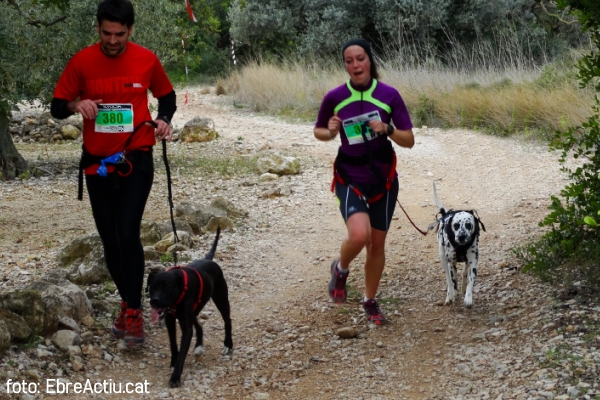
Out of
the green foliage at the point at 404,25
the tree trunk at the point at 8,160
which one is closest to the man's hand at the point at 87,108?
the tree trunk at the point at 8,160

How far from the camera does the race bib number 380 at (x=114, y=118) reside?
16.5 ft

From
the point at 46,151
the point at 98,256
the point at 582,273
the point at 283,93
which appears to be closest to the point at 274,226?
the point at 98,256

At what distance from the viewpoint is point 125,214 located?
5.14 m

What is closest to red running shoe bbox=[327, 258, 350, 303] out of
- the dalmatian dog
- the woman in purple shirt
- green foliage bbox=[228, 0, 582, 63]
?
the woman in purple shirt

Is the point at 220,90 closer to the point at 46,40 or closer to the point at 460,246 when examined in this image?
the point at 46,40

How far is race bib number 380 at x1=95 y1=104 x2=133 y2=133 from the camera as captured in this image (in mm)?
5039

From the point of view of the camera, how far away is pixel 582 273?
5.92 m

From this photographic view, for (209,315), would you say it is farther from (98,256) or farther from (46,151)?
(46,151)

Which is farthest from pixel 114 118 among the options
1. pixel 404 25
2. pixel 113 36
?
pixel 404 25

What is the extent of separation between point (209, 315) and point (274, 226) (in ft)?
10.4

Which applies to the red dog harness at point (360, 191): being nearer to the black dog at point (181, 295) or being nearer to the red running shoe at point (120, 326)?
the black dog at point (181, 295)

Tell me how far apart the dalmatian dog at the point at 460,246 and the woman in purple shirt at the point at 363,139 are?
719 mm

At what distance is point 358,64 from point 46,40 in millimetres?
7462

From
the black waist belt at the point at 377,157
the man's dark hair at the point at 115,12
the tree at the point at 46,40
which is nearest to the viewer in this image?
the man's dark hair at the point at 115,12
